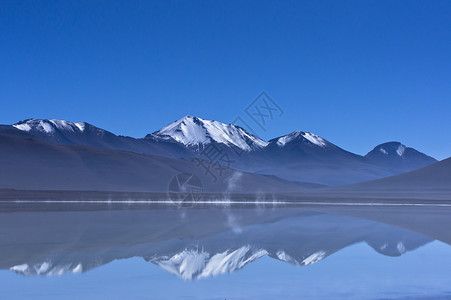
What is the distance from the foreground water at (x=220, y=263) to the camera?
478 inches

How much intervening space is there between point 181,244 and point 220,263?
4.54 m

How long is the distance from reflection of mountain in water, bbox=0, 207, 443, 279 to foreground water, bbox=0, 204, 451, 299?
0.11ft

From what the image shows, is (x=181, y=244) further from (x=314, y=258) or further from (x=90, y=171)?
(x=90, y=171)

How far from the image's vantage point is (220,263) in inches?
629

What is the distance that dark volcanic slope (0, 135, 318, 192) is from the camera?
111 metres

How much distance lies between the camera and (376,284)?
12953 mm

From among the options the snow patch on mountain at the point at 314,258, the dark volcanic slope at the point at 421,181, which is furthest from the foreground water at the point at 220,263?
the dark volcanic slope at the point at 421,181

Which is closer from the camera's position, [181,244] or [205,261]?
[205,261]

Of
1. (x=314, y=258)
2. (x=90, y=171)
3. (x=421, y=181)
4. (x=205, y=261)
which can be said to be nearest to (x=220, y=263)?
(x=205, y=261)

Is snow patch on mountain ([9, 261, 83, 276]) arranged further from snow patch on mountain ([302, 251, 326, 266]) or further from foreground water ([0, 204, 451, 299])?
snow patch on mountain ([302, 251, 326, 266])

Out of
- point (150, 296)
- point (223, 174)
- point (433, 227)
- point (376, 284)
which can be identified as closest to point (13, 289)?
point (150, 296)

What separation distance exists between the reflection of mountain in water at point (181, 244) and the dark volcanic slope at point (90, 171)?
81.2m

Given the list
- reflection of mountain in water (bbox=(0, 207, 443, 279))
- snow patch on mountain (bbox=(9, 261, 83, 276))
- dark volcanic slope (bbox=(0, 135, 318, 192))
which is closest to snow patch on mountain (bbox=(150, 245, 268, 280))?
reflection of mountain in water (bbox=(0, 207, 443, 279))

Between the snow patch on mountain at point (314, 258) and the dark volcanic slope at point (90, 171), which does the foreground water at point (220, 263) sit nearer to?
the snow patch on mountain at point (314, 258)
